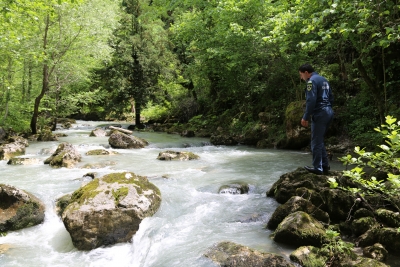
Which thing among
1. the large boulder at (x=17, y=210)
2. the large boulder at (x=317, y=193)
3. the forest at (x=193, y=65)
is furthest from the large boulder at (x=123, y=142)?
the large boulder at (x=317, y=193)

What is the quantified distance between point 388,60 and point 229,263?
32.8 feet

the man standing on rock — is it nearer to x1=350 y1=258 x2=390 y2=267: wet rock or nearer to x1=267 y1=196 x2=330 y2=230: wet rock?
x1=267 y1=196 x2=330 y2=230: wet rock

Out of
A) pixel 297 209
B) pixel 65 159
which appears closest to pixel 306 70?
pixel 297 209

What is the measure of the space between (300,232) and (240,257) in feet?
3.26

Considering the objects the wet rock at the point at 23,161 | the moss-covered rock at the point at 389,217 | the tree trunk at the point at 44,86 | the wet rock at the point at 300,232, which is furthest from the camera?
the tree trunk at the point at 44,86

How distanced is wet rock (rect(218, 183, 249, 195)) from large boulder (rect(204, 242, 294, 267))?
8.74 ft

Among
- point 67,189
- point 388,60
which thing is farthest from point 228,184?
point 388,60

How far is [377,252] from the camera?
152 inches

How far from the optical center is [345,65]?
47.7ft

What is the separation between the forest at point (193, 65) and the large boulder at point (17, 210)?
5.36m

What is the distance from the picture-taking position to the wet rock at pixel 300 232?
169 inches

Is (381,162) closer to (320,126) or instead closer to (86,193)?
(320,126)

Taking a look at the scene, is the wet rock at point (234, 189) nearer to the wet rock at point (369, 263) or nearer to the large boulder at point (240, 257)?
the large boulder at point (240, 257)

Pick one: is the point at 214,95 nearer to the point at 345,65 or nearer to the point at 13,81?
the point at 345,65
